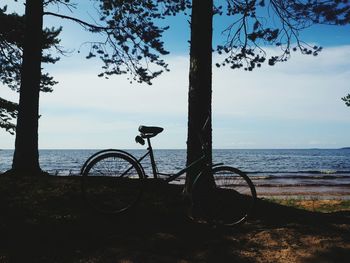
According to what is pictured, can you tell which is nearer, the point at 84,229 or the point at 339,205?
the point at 84,229

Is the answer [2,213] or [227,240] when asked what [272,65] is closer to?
[227,240]

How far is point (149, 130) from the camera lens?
5715 mm

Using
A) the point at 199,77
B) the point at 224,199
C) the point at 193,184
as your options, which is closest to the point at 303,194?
the point at 199,77

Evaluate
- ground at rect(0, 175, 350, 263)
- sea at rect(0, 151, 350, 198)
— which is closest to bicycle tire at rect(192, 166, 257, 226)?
ground at rect(0, 175, 350, 263)

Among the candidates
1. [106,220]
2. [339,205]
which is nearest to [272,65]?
[106,220]

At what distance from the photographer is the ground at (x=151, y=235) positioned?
182 inches

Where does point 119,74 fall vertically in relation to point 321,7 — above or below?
below

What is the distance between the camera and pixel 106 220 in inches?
225

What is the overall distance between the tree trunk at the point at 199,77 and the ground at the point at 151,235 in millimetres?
1180

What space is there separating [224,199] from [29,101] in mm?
7110

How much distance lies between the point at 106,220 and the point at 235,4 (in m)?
6.50

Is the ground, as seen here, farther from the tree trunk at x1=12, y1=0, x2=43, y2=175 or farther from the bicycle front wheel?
the tree trunk at x1=12, y1=0, x2=43, y2=175

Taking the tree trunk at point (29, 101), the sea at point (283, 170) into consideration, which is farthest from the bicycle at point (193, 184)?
the sea at point (283, 170)

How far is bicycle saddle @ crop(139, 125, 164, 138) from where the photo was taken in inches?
224
